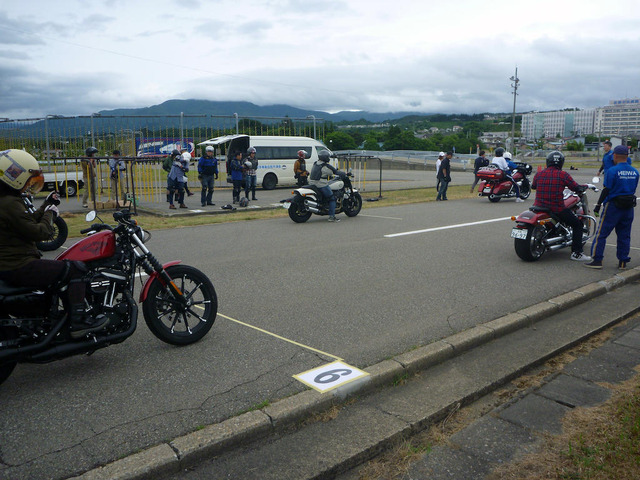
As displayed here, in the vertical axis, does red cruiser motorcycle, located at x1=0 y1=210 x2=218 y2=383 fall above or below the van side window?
below

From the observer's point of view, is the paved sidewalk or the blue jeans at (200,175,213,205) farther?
the blue jeans at (200,175,213,205)

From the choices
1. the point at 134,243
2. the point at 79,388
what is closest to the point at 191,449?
the point at 79,388

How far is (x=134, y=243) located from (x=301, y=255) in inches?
188

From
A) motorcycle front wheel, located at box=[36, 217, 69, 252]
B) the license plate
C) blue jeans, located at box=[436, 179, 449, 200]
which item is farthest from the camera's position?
blue jeans, located at box=[436, 179, 449, 200]

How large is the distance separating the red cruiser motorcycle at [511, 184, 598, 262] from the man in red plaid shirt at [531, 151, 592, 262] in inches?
5.0

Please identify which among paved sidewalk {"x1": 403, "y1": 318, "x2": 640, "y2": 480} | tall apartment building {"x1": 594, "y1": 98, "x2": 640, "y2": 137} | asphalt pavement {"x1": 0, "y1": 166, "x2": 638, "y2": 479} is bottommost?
paved sidewalk {"x1": 403, "y1": 318, "x2": 640, "y2": 480}

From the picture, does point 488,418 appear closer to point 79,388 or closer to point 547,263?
point 79,388

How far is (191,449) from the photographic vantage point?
10.6ft

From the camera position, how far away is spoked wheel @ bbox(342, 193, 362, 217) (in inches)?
566

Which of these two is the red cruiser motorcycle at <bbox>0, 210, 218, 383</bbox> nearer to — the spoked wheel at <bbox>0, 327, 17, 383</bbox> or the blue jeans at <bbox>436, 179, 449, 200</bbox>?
the spoked wheel at <bbox>0, 327, 17, 383</bbox>

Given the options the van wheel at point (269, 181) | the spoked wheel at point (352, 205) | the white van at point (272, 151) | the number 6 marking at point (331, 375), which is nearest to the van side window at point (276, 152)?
the white van at point (272, 151)

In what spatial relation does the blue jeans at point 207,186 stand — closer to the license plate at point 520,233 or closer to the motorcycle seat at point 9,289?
Result: the license plate at point 520,233

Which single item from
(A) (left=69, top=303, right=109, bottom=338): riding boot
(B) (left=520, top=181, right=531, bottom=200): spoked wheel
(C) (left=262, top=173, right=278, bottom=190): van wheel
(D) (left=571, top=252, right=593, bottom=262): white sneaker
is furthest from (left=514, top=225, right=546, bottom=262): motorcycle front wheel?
(C) (left=262, top=173, right=278, bottom=190): van wheel

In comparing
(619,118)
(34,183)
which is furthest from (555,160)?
(619,118)
